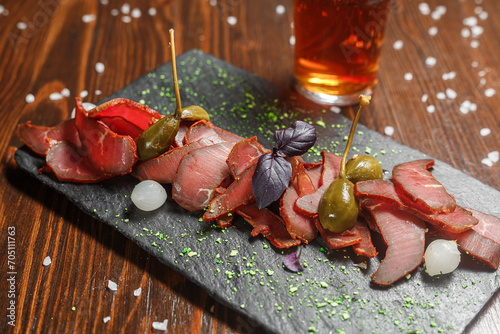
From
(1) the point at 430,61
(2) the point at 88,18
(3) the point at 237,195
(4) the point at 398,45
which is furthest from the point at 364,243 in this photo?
(2) the point at 88,18

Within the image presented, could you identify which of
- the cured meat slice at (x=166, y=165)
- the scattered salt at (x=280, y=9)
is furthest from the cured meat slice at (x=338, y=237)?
the scattered salt at (x=280, y=9)

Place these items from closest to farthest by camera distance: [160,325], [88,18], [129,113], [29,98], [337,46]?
1. [160,325]
2. [129,113]
3. [337,46]
4. [29,98]
5. [88,18]

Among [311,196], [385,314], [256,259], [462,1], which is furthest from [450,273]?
[462,1]

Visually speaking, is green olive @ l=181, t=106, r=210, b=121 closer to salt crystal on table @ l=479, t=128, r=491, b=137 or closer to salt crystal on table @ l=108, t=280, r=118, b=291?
salt crystal on table @ l=108, t=280, r=118, b=291

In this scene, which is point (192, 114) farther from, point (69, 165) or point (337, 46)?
point (337, 46)

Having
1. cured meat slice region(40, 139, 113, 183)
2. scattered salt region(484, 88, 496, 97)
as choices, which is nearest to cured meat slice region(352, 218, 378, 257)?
cured meat slice region(40, 139, 113, 183)

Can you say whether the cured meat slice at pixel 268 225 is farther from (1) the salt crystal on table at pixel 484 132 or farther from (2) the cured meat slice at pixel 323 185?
(1) the salt crystal on table at pixel 484 132
